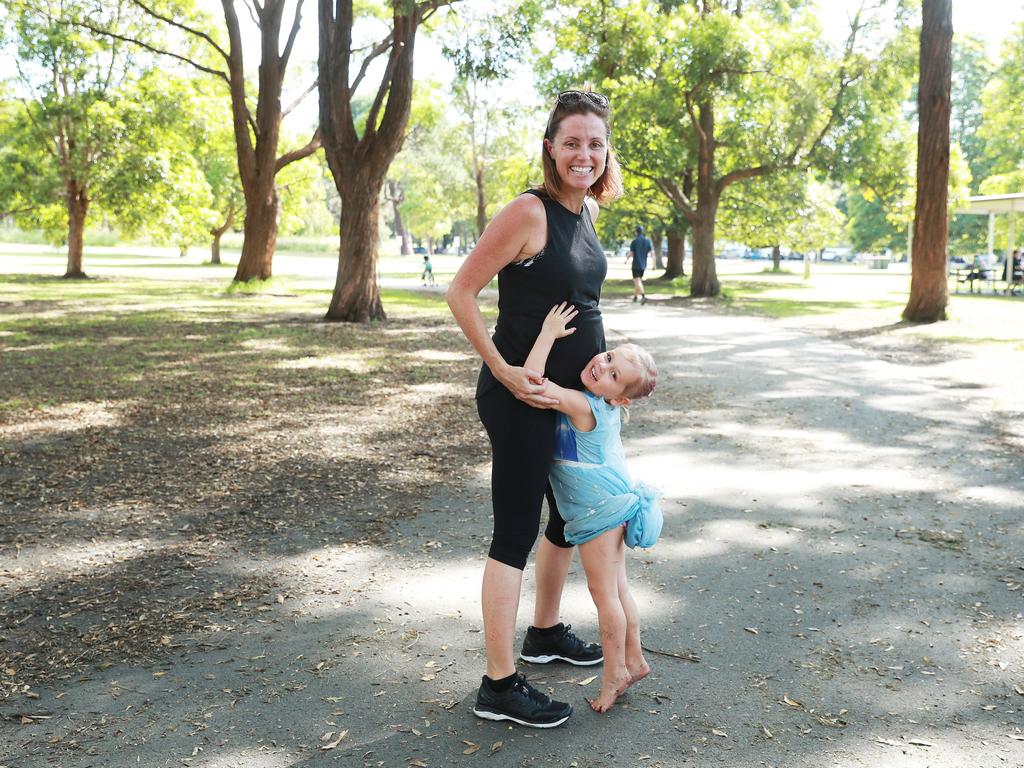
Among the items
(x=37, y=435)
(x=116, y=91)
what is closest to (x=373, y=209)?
(x=37, y=435)

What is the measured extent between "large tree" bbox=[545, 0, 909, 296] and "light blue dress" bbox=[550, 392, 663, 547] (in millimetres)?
21852

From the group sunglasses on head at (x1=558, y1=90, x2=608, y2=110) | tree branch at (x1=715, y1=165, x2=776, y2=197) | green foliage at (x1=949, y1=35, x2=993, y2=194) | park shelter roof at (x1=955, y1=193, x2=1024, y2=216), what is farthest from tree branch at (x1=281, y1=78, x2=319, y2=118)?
green foliage at (x1=949, y1=35, x2=993, y2=194)

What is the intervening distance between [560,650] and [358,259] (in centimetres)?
1458

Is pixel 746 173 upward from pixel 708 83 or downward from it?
downward

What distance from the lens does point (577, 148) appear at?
3176 millimetres

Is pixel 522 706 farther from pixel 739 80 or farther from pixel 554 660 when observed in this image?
pixel 739 80

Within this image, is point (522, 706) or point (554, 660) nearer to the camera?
point (522, 706)

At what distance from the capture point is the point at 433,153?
65.8m

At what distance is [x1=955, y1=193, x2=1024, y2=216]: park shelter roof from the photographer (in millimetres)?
27641

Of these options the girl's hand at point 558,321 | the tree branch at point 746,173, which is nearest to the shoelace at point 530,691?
the girl's hand at point 558,321

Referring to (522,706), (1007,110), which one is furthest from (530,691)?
(1007,110)

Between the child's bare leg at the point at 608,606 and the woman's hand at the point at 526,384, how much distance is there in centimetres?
54

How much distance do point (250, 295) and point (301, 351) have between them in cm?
1367

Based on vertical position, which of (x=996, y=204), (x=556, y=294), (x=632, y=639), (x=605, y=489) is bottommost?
(x=632, y=639)
